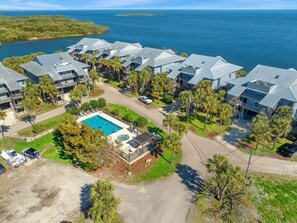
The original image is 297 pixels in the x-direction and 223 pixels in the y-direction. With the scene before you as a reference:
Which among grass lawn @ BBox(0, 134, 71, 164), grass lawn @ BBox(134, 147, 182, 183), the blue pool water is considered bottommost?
the blue pool water

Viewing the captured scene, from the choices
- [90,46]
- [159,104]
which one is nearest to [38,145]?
[159,104]

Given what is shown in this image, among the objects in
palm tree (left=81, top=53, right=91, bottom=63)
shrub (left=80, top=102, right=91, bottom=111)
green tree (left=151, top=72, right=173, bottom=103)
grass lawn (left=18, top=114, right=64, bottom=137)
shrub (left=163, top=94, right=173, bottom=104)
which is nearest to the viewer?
grass lawn (left=18, top=114, right=64, bottom=137)

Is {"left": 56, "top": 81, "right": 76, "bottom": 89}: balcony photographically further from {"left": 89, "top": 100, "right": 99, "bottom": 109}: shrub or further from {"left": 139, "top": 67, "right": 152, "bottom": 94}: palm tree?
{"left": 139, "top": 67, "right": 152, "bottom": 94}: palm tree

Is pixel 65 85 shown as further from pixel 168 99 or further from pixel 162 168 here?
pixel 162 168

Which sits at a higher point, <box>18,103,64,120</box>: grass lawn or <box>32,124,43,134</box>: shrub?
<box>32,124,43,134</box>: shrub

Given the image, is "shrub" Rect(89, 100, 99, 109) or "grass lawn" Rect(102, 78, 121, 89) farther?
"grass lawn" Rect(102, 78, 121, 89)

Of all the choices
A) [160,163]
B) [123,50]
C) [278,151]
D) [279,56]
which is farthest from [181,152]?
[279,56]

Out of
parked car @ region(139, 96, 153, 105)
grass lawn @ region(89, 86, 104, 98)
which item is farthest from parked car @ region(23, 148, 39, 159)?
parked car @ region(139, 96, 153, 105)
